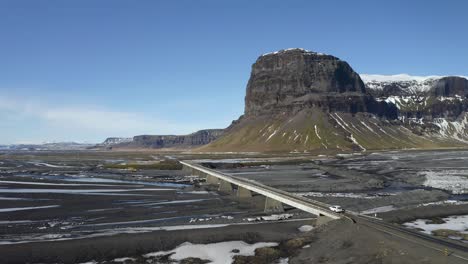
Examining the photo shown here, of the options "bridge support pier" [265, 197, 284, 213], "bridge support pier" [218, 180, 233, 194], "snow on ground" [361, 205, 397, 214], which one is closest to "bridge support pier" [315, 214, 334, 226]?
"snow on ground" [361, 205, 397, 214]

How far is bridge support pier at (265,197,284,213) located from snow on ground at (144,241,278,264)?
21.9 meters

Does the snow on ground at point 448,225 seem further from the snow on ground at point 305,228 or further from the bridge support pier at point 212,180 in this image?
the bridge support pier at point 212,180

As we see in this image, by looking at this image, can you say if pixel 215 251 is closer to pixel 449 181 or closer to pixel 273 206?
pixel 273 206

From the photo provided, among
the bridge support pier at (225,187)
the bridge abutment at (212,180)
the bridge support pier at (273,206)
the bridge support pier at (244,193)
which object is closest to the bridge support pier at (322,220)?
the bridge support pier at (273,206)

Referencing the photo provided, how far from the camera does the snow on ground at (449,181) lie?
93.2 metres

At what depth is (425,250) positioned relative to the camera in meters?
39.9

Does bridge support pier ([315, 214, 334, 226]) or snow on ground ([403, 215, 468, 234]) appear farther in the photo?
bridge support pier ([315, 214, 334, 226])

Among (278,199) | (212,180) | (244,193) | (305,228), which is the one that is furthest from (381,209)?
(212,180)

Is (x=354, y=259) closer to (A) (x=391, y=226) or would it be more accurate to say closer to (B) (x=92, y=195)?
(A) (x=391, y=226)

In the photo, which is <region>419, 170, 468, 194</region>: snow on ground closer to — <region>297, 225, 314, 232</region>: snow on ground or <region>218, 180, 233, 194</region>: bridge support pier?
<region>297, 225, 314, 232</region>: snow on ground

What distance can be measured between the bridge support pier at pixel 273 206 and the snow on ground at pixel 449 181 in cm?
4054

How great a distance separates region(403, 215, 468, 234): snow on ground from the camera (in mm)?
53612

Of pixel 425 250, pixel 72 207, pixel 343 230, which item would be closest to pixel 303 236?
pixel 343 230

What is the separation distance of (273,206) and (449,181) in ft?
187
